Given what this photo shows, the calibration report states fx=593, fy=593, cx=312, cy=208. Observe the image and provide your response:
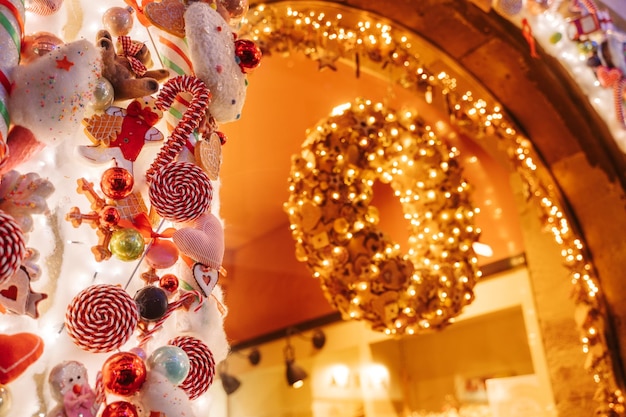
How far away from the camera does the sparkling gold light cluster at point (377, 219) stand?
1.45 meters

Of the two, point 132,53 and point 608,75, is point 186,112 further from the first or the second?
point 608,75

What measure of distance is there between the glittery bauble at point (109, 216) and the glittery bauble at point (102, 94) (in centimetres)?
11

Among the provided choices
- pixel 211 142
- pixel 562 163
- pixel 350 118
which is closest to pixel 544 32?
pixel 562 163

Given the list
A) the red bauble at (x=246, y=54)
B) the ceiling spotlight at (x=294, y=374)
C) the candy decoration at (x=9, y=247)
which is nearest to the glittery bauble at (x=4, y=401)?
the candy decoration at (x=9, y=247)

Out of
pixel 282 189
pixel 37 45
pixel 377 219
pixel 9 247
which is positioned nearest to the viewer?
pixel 9 247

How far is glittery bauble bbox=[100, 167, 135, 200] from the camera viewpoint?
0.64m

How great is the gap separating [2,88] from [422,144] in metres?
1.27

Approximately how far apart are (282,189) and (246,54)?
191 cm

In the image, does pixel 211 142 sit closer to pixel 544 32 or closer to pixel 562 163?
pixel 544 32

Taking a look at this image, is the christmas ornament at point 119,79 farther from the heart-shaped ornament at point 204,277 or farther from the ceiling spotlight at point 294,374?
the ceiling spotlight at point 294,374

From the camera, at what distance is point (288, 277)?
2828mm

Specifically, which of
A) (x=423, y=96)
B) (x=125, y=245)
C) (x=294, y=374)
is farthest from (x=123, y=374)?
(x=294, y=374)

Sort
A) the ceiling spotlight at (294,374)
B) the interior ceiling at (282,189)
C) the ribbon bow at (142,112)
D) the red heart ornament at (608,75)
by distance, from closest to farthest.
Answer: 1. the ribbon bow at (142,112)
2. the red heart ornament at (608,75)
3. the interior ceiling at (282,189)
4. the ceiling spotlight at (294,374)

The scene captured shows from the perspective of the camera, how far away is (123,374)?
0.58 m
